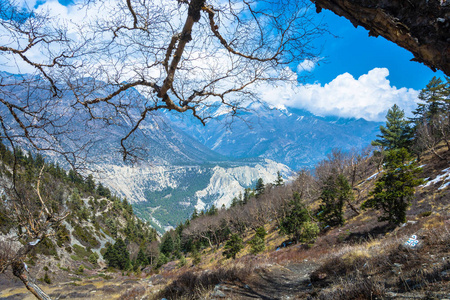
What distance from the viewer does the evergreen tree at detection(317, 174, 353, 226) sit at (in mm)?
24734

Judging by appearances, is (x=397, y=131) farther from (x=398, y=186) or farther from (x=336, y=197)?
(x=398, y=186)

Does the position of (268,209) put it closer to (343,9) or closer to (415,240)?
(415,240)

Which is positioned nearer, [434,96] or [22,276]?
[22,276]

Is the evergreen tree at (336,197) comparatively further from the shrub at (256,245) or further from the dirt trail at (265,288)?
the dirt trail at (265,288)

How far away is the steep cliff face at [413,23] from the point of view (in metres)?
1.83

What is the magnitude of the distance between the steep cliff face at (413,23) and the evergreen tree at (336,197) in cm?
2606

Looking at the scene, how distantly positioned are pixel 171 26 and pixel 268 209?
2141 inches

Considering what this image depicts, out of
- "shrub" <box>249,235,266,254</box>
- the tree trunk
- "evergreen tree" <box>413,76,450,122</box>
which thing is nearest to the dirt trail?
the tree trunk

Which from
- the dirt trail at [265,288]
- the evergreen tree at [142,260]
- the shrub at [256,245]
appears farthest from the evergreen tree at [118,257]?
the dirt trail at [265,288]

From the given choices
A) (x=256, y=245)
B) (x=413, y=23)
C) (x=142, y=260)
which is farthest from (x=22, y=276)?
(x=142, y=260)

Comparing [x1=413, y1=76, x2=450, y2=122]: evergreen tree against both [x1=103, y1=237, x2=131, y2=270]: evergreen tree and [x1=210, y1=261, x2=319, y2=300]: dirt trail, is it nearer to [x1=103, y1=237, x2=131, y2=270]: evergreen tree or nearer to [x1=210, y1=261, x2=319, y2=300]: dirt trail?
[x1=210, y1=261, x2=319, y2=300]: dirt trail

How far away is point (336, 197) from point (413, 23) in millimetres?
28500

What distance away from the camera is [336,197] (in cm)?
2647

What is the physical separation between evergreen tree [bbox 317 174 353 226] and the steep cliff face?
26056 mm
